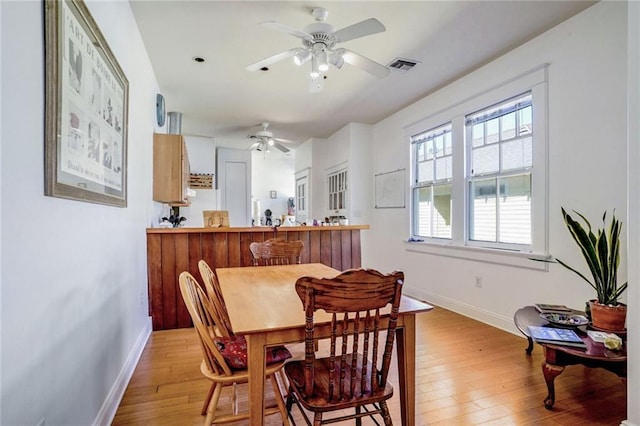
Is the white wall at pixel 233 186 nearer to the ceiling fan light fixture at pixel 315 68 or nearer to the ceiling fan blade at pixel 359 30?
the ceiling fan light fixture at pixel 315 68

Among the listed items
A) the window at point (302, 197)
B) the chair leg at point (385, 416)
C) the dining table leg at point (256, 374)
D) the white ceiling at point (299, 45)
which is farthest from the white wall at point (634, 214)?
the window at point (302, 197)

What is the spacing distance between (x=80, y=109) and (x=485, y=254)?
11.5 feet

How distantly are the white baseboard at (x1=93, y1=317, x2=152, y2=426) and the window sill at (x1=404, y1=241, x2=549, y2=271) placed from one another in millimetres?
3303

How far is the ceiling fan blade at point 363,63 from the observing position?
2.46 meters

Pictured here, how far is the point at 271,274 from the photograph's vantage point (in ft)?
7.30

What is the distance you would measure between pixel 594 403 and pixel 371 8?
301cm

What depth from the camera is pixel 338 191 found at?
5.93 metres

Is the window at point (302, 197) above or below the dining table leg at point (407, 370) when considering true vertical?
above

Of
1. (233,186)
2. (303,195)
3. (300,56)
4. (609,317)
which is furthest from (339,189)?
(609,317)

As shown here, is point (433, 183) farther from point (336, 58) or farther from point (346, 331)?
point (346, 331)

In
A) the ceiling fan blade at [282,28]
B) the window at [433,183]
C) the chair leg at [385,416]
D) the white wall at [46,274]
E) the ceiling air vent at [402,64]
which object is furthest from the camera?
the window at [433,183]

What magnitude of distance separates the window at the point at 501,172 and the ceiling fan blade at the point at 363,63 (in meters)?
1.45

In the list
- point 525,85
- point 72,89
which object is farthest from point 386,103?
point 72,89

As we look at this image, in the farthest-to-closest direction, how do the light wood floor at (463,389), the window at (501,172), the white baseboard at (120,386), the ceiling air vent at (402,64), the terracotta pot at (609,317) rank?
1. the ceiling air vent at (402,64)
2. the window at (501,172)
3. the terracotta pot at (609,317)
4. the light wood floor at (463,389)
5. the white baseboard at (120,386)
